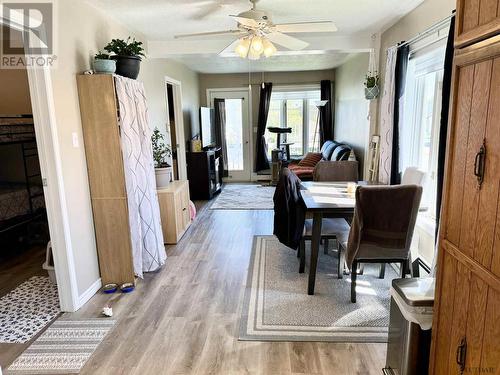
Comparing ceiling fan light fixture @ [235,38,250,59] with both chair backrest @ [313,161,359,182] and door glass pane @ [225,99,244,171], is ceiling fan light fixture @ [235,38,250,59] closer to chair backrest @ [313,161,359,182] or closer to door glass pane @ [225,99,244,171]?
chair backrest @ [313,161,359,182]

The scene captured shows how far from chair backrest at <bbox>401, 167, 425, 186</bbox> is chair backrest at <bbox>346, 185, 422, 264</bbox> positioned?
58 centimetres

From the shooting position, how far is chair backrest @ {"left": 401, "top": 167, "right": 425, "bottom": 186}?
8.95ft

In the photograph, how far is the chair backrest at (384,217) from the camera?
7.14ft

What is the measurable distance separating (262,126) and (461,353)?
6496 millimetres

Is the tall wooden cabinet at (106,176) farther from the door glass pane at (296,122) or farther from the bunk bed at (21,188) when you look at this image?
the door glass pane at (296,122)

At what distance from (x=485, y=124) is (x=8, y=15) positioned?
2.46 meters

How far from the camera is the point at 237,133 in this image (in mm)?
7609

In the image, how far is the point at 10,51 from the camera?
2654mm

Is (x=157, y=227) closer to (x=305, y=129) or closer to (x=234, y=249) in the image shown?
(x=234, y=249)

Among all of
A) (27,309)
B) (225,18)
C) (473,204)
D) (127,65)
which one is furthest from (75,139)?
(473,204)

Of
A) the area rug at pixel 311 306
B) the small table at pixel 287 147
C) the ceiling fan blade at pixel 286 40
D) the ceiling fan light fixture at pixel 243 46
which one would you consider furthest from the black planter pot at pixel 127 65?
the small table at pixel 287 147

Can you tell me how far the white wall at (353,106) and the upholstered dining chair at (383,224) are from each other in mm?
2157

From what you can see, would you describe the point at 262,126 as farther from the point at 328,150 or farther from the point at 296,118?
the point at 328,150

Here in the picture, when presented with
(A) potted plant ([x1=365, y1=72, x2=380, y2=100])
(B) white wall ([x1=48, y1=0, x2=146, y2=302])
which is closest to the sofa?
(A) potted plant ([x1=365, y1=72, x2=380, y2=100])
